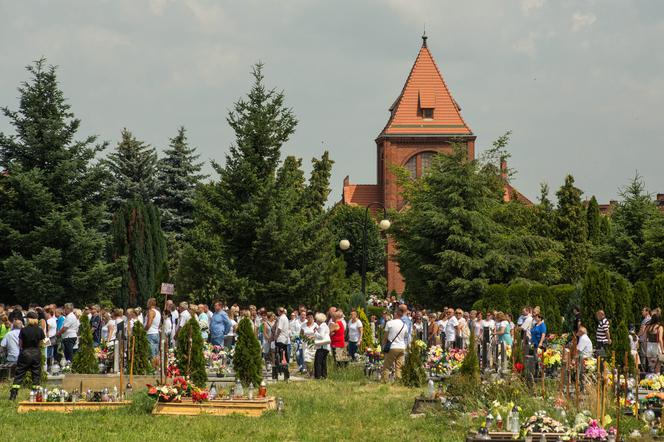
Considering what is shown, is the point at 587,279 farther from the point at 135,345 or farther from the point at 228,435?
the point at 228,435

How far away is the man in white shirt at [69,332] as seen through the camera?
2609 centimetres

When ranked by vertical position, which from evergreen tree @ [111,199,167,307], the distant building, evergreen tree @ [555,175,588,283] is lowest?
evergreen tree @ [111,199,167,307]

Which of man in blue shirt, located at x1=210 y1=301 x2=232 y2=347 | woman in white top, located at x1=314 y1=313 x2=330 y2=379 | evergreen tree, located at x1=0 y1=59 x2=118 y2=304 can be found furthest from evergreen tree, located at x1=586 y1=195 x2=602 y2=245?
woman in white top, located at x1=314 y1=313 x2=330 y2=379

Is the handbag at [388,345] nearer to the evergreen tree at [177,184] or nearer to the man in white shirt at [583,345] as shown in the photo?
the man in white shirt at [583,345]

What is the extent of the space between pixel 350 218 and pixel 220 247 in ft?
157

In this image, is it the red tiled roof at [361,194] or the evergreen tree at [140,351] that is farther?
the red tiled roof at [361,194]

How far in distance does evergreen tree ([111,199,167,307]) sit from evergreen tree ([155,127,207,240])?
31.2ft

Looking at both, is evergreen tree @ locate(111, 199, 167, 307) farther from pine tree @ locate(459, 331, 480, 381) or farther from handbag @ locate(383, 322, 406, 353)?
pine tree @ locate(459, 331, 480, 381)

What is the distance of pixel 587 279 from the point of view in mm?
28719

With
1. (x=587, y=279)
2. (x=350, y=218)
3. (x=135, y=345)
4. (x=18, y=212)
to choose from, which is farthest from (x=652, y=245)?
(x=350, y=218)

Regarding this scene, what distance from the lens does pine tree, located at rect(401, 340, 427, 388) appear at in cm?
2220

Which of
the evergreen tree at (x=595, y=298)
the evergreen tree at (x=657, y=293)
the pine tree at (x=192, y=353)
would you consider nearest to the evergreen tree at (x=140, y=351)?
the pine tree at (x=192, y=353)

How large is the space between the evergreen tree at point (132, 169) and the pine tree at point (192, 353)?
120 feet

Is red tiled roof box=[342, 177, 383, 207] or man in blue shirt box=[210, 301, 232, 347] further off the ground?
red tiled roof box=[342, 177, 383, 207]
